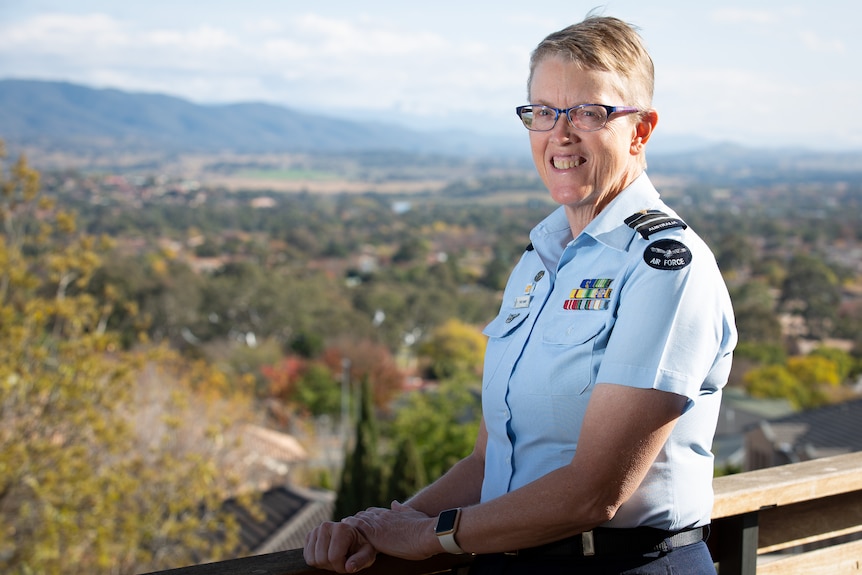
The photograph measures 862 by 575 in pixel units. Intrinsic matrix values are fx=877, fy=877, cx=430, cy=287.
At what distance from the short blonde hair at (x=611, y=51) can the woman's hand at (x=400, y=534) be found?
67cm

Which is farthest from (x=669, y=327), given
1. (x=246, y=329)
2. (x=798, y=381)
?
(x=246, y=329)

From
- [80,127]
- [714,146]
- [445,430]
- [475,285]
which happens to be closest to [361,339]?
[445,430]

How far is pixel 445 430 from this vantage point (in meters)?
17.2

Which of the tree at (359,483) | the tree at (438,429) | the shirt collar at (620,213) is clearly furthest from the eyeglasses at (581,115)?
the tree at (438,429)

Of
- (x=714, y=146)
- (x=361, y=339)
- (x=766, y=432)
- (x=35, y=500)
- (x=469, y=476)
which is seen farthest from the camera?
(x=714, y=146)

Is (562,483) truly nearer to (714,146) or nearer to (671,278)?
(671,278)

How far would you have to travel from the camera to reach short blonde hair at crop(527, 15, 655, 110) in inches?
48.8

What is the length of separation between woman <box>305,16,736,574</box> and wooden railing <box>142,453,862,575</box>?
0.15 metres

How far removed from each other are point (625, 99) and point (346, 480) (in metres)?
12.3

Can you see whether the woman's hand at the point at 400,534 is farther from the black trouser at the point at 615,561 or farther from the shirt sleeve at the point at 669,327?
the shirt sleeve at the point at 669,327

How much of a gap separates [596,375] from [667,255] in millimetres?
181

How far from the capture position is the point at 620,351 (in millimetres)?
1081

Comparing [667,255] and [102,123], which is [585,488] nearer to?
[667,255]

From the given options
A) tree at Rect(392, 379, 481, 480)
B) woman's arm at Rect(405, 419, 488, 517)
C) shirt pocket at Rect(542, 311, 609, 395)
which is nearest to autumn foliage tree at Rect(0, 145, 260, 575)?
woman's arm at Rect(405, 419, 488, 517)
